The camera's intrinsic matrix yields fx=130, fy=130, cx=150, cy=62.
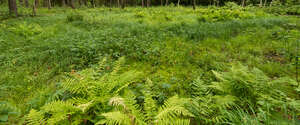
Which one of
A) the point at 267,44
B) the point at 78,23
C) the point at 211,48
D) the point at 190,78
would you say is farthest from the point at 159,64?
the point at 78,23

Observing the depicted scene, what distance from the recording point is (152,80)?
125 inches

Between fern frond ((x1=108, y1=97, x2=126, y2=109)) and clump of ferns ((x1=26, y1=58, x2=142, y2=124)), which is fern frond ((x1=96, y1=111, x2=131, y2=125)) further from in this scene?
clump of ferns ((x1=26, y1=58, x2=142, y2=124))

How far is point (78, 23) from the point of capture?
8.28 metres

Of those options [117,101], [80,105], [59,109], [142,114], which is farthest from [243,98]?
[59,109]

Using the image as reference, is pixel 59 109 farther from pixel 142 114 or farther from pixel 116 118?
pixel 142 114

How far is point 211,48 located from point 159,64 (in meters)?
2.51

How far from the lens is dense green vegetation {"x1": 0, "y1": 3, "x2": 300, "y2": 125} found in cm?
186

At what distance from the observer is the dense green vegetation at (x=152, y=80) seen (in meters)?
1.86

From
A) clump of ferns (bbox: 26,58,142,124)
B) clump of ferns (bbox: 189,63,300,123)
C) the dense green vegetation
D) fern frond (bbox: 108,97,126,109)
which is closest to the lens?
fern frond (bbox: 108,97,126,109)

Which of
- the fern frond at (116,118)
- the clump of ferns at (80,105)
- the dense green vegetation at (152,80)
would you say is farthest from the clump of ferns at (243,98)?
the clump of ferns at (80,105)

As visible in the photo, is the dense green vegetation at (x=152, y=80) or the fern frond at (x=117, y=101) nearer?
the fern frond at (x=117, y=101)

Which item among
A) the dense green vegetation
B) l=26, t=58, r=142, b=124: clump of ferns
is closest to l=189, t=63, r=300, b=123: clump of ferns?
the dense green vegetation

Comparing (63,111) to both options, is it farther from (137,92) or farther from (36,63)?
(36,63)

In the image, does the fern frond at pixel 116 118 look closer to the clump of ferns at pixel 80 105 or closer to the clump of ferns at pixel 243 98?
the clump of ferns at pixel 80 105
